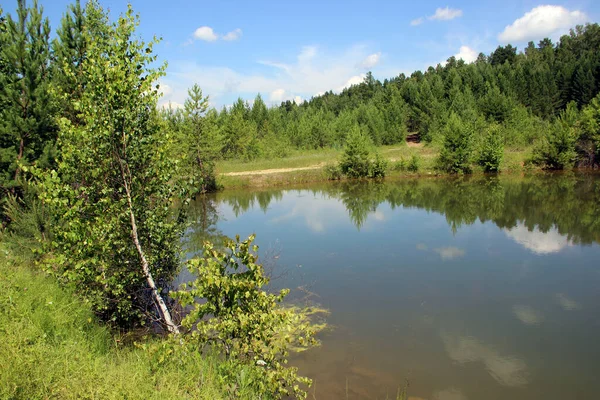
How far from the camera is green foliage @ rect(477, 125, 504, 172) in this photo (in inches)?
1339

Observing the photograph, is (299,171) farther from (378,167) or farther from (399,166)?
(399,166)

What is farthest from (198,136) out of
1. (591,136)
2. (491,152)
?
(591,136)

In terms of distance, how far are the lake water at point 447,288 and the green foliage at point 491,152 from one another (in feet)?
31.3

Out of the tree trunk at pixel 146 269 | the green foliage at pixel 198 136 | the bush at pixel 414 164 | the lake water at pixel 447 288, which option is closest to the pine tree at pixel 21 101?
the lake water at pixel 447 288

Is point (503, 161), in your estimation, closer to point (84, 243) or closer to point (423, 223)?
point (423, 223)

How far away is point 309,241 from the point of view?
17.5 meters

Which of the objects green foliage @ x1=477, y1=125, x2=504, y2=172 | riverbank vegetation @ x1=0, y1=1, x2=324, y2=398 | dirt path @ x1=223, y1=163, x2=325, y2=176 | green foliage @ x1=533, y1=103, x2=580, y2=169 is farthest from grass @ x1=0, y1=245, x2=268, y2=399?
green foliage @ x1=533, y1=103, x2=580, y2=169

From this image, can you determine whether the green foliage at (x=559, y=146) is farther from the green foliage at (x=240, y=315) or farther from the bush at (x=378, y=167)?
the green foliage at (x=240, y=315)

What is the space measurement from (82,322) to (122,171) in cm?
264

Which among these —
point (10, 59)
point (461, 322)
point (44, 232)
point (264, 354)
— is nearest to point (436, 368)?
point (461, 322)

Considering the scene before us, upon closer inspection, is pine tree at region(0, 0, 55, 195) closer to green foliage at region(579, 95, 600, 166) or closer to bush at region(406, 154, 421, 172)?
bush at region(406, 154, 421, 172)

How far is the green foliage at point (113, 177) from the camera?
18.9 feet

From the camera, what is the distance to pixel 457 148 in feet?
113

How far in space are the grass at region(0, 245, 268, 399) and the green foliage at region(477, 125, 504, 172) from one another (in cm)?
3409
